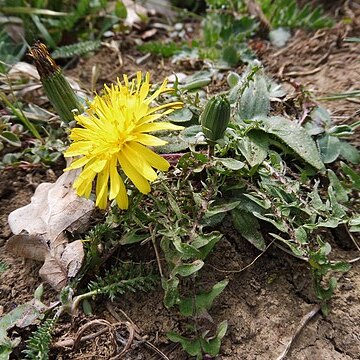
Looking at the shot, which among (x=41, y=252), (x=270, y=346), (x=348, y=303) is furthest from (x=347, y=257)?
(x=41, y=252)

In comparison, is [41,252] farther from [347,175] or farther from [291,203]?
[347,175]

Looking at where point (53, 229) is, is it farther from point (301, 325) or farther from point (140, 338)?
point (301, 325)

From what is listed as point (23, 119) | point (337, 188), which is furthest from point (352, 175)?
point (23, 119)

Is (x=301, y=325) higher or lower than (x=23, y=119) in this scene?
lower

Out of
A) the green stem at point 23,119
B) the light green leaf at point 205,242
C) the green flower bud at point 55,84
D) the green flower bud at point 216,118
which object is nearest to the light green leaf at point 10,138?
the green stem at point 23,119

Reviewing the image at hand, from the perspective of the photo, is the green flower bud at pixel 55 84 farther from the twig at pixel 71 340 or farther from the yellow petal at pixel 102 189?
the twig at pixel 71 340

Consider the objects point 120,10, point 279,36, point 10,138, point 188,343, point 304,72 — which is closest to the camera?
point 188,343
